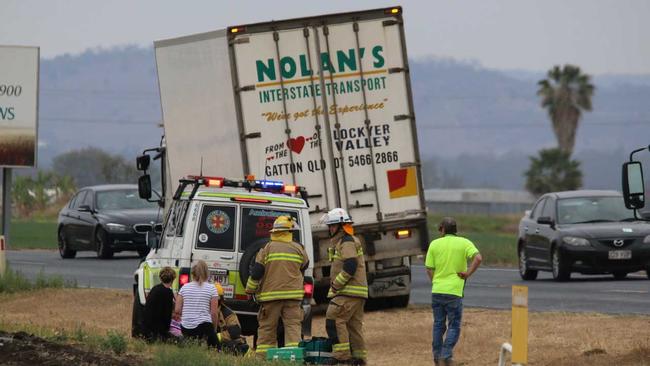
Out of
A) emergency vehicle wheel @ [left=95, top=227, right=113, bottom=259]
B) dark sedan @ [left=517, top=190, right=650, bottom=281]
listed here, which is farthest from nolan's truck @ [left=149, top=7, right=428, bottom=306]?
emergency vehicle wheel @ [left=95, top=227, right=113, bottom=259]

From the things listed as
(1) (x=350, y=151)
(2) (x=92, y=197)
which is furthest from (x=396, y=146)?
(2) (x=92, y=197)

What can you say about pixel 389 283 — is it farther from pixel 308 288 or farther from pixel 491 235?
pixel 491 235

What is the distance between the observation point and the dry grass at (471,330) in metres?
16.6

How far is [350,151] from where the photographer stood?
20.9 m

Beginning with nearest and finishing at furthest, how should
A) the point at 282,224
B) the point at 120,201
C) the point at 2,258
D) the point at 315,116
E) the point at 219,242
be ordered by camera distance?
the point at 282,224 < the point at 219,242 < the point at 315,116 < the point at 2,258 < the point at 120,201

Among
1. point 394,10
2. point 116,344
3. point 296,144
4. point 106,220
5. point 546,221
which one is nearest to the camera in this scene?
point 116,344

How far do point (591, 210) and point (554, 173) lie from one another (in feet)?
217

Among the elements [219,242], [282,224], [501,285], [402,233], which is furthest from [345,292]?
[501,285]

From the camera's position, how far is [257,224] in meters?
17.0

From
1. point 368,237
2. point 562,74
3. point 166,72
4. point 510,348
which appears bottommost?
point 510,348

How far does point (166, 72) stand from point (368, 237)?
11.4 ft

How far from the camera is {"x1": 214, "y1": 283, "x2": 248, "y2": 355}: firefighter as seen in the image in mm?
15984

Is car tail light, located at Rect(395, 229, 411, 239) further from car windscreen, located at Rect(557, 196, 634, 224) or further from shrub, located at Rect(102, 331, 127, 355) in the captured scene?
car windscreen, located at Rect(557, 196, 634, 224)

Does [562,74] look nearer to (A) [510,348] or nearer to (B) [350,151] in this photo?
(B) [350,151]
